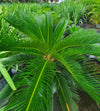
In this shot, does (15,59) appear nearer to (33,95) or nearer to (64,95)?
(33,95)

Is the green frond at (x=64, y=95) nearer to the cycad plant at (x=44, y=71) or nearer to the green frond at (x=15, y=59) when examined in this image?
the cycad plant at (x=44, y=71)

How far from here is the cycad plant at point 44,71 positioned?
65 cm

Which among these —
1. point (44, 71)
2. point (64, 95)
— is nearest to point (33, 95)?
point (44, 71)

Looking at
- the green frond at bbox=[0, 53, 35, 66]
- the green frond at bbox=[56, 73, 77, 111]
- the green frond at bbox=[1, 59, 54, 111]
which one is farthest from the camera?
the green frond at bbox=[0, 53, 35, 66]

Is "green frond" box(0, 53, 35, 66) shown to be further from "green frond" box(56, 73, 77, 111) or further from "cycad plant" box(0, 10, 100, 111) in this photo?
"green frond" box(56, 73, 77, 111)

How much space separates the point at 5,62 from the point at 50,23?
775mm

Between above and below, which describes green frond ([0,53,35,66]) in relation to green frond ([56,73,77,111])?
above

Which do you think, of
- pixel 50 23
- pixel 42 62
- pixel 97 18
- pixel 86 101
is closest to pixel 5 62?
pixel 42 62

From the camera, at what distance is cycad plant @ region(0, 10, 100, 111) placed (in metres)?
0.65

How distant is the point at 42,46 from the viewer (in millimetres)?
931

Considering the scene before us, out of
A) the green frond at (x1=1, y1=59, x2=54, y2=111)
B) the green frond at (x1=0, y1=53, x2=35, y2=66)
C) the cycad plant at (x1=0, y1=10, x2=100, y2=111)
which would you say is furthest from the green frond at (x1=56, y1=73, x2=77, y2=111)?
the green frond at (x1=0, y1=53, x2=35, y2=66)

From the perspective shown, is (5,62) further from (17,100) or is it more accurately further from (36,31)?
(36,31)

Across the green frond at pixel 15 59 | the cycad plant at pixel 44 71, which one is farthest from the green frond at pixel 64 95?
the green frond at pixel 15 59

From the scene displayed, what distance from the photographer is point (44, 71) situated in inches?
32.2
